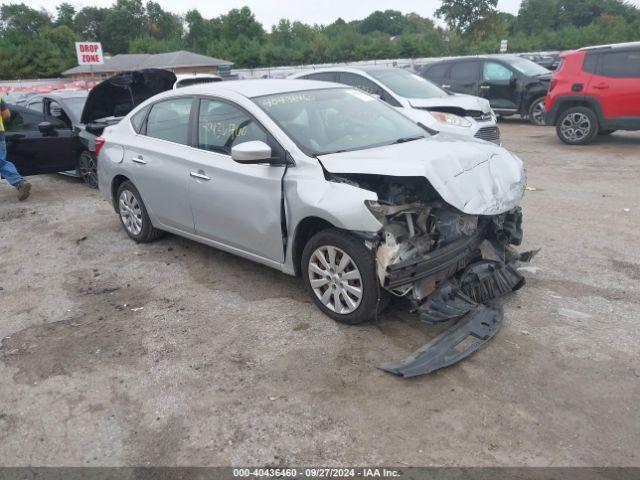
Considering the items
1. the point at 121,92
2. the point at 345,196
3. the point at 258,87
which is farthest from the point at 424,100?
the point at 345,196

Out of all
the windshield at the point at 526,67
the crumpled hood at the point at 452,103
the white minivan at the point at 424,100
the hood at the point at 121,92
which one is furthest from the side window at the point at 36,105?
the windshield at the point at 526,67

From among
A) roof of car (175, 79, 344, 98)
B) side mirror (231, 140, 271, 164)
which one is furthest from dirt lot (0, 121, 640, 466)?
Answer: roof of car (175, 79, 344, 98)

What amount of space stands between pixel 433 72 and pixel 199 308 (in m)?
11.5

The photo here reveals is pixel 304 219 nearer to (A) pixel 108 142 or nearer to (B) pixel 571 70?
(A) pixel 108 142

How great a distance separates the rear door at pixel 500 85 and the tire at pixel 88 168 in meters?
9.14

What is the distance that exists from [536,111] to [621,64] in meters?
3.70

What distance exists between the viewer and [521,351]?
→ 144 inches

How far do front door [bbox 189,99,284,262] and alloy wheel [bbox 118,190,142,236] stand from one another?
1245 mm

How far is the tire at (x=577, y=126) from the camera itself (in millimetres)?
10586

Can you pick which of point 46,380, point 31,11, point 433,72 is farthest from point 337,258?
point 31,11

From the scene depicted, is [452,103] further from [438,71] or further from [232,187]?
[232,187]

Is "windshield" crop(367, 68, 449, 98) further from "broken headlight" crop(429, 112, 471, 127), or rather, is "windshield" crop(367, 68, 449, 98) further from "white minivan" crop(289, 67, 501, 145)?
"broken headlight" crop(429, 112, 471, 127)

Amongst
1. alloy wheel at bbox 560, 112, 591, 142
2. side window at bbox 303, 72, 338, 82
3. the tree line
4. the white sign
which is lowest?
alloy wheel at bbox 560, 112, 591, 142

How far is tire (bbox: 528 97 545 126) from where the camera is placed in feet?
44.6
